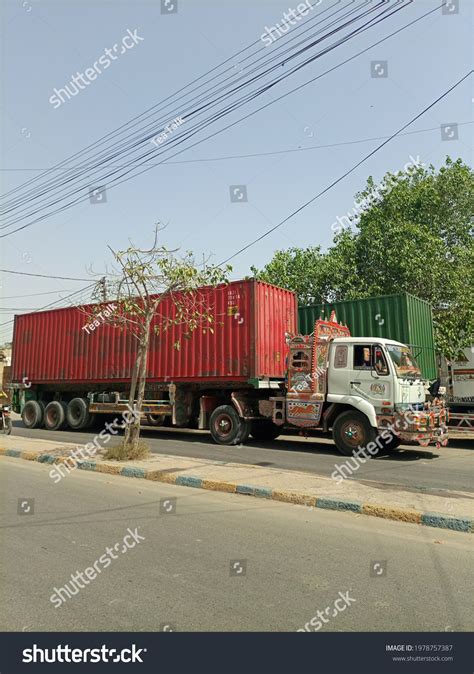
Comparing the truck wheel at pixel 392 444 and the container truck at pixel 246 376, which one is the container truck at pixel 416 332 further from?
the truck wheel at pixel 392 444

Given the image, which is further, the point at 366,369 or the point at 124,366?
the point at 124,366

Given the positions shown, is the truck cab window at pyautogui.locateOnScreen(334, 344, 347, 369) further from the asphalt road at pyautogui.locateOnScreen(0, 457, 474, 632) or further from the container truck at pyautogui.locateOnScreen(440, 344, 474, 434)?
the asphalt road at pyautogui.locateOnScreen(0, 457, 474, 632)

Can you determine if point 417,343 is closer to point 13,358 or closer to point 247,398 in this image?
point 247,398

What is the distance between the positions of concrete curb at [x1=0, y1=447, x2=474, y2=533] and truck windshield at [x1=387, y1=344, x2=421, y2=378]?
5116 mm

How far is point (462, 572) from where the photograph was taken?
427 cm

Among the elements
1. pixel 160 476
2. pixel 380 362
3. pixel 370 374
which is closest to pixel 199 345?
pixel 370 374

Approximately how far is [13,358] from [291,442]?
11.5 meters

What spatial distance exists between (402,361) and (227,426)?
4.81 m

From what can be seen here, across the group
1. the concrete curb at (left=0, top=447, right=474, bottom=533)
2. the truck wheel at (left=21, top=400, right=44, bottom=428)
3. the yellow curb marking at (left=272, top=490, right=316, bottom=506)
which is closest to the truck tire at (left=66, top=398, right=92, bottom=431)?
the truck wheel at (left=21, top=400, right=44, bottom=428)

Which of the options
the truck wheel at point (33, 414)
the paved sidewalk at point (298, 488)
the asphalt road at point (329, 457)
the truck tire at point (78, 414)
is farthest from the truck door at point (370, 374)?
the truck wheel at point (33, 414)

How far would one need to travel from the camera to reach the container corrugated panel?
13133 mm

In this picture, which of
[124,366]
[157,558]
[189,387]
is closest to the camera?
[157,558]
